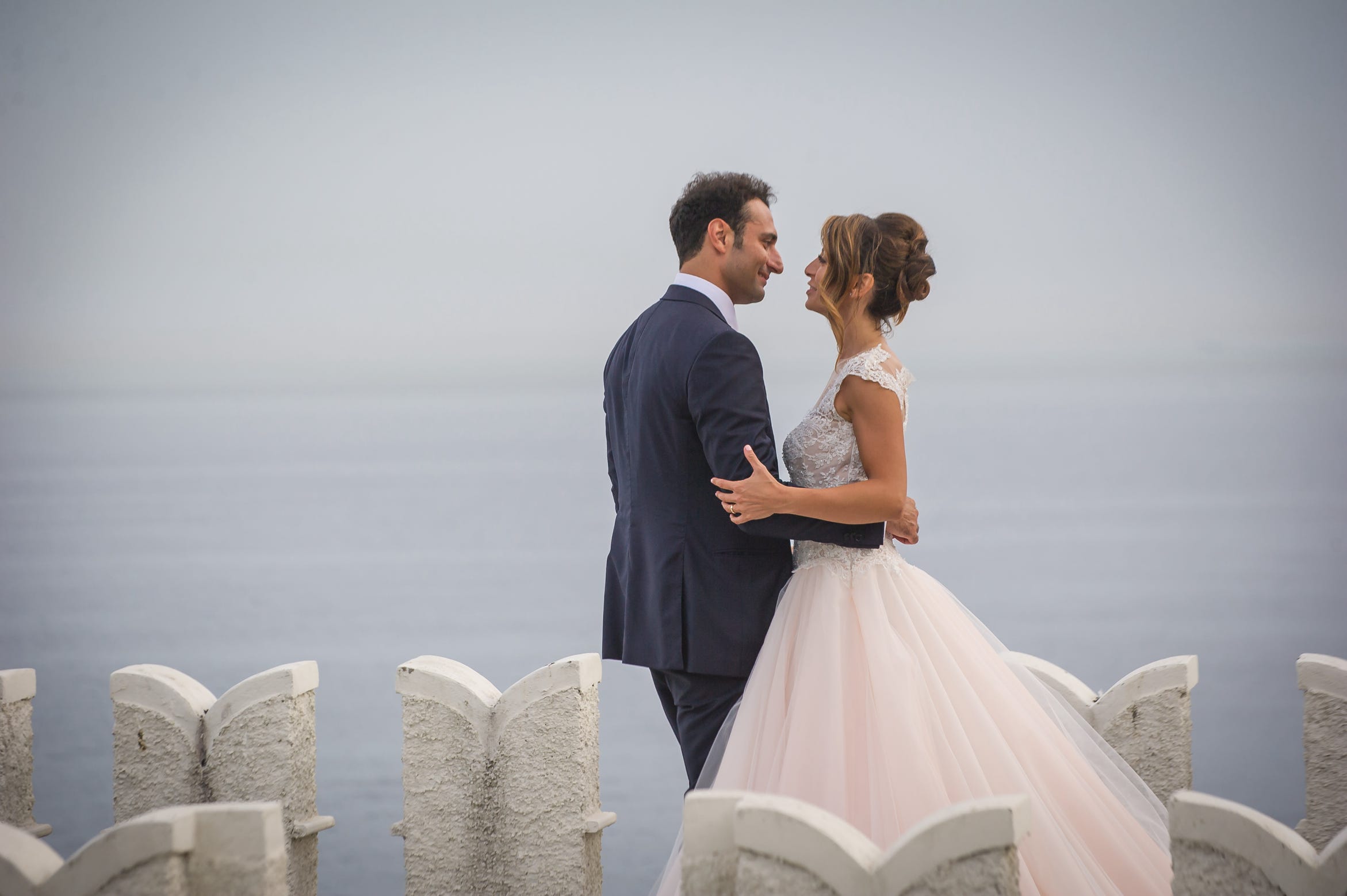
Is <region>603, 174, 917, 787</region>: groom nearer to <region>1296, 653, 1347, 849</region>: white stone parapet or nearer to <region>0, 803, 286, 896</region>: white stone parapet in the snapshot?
<region>1296, 653, 1347, 849</region>: white stone parapet

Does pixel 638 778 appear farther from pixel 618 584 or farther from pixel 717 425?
pixel 717 425

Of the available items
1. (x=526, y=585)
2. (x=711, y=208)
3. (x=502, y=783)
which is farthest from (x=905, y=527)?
(x=526, y=585)

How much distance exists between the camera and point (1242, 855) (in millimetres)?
1155

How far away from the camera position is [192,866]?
1248 millimetres

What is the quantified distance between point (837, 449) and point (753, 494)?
1.04 ft

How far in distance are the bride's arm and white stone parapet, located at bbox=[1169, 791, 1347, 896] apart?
0.80 meters

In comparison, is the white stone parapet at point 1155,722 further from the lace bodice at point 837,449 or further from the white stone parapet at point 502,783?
the white stone parapet at point 502,783

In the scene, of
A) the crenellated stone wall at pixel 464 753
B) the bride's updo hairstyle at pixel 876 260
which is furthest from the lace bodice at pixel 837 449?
the crenellated stone wall at pixel 464 753

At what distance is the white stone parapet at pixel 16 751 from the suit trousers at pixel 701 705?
117cm

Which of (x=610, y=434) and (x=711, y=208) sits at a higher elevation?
(x=711, y=208)

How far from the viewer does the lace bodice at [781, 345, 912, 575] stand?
2119mm

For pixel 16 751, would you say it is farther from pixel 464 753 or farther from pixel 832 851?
pixel 832 851

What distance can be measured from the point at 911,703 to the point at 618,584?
723 mm

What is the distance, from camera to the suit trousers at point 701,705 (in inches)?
83.6
